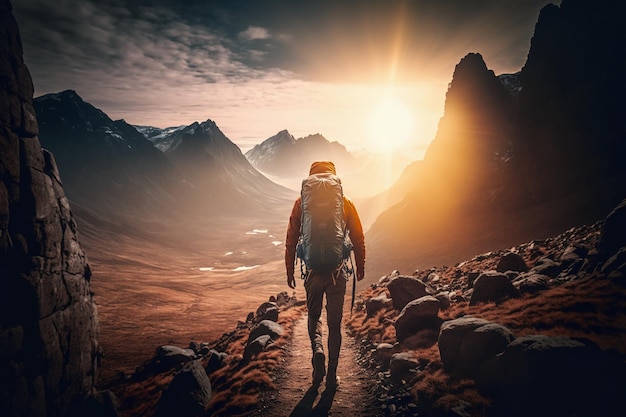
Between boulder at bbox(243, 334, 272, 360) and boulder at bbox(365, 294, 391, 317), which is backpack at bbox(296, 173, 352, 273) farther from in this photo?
boulder at bbox(365, 294, 391, 317)

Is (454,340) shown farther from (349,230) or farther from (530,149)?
(530,149)

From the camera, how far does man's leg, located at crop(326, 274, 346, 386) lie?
7.70m

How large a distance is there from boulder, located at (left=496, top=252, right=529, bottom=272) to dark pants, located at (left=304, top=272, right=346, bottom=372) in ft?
45.4

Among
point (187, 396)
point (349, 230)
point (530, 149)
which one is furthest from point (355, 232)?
point (530, 149)

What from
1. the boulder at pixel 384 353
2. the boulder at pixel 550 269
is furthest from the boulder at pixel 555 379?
the boulder at pixel 550 269

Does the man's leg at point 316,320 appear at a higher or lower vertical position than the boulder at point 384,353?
higher

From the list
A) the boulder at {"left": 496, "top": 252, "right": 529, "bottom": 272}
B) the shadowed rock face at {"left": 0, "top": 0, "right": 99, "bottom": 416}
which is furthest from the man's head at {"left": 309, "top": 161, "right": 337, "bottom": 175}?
the boulder at {"left": 496, "top": 252, "right": 529, "bottom": 272}

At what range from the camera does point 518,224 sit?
8094 cm

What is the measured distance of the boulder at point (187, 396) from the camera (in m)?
9.74

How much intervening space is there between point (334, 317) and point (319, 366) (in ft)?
4.53

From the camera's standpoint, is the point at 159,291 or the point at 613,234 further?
the point at 159,291

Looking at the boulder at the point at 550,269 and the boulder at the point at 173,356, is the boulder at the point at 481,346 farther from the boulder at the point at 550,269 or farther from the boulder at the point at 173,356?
the boulder at the point at 173,356

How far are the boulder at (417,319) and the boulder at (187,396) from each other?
7.05 meters

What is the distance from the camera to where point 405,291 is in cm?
1507
